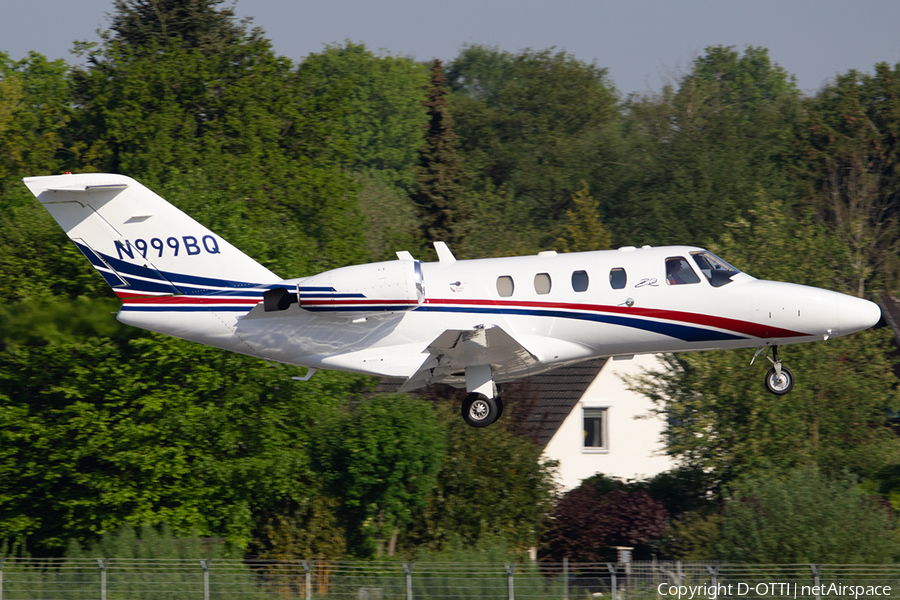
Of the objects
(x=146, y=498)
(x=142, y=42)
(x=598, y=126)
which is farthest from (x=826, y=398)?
(x=598, y=126)

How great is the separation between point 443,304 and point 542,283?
1.73 metres

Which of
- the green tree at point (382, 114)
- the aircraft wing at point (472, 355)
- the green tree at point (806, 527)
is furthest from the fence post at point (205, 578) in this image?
the green tree at point (382, 114)

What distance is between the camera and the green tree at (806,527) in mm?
23672

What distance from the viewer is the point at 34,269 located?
1095 inches

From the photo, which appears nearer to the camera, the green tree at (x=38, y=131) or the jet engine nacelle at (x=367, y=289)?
the jet engine nacelle at (x=367, y=289)

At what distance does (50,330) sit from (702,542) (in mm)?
17360

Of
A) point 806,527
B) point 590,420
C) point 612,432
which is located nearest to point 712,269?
point 806,527

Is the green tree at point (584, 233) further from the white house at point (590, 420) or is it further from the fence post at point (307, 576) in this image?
the fence post at point (307, 576)

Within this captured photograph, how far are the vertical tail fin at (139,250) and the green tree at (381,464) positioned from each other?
10.9 meters

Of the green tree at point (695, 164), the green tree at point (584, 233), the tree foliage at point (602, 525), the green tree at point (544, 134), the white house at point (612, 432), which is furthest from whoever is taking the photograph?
the green tree at point (544, 134)

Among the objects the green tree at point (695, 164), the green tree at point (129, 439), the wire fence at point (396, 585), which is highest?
the green tree at point (695, 164)

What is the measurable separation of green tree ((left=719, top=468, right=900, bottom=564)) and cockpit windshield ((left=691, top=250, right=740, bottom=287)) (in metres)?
8.83

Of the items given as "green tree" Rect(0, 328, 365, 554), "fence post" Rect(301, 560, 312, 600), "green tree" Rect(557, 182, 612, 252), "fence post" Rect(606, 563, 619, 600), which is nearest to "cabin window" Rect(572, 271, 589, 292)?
"fence post" Rect(606, 563, 619, 600)

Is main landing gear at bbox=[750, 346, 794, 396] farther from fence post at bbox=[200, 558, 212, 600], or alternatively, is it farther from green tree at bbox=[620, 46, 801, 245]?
green tree at bbox=[620, 46, 801, 245]
